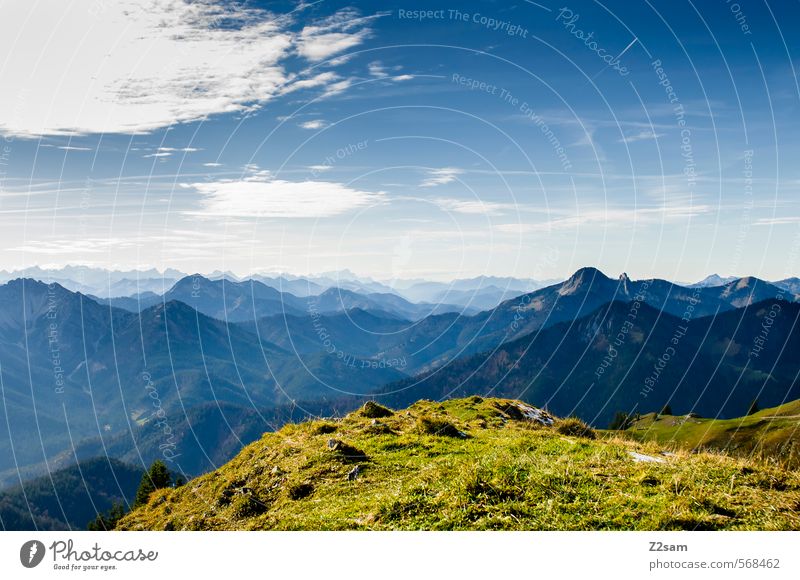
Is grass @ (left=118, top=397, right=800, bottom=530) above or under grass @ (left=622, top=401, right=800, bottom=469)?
above

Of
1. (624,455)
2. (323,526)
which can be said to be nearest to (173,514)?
(323,526)

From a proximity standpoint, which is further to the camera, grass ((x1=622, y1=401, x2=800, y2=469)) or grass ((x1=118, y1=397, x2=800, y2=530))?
grass ((x1=622, y1=401, x2=800, y2=469))

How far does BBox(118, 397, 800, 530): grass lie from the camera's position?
12.4 metres

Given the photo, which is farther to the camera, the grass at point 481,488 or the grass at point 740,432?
the grass at point 740,432

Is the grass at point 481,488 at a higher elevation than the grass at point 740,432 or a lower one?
higher

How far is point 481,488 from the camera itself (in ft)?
44.3

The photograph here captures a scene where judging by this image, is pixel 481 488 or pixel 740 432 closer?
pixel 481 488

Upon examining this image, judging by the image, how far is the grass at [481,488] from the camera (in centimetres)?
1235
